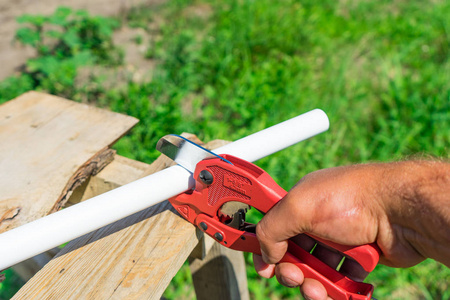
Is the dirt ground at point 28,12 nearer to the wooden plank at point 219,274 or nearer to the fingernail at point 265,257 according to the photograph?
the wooden plank at point 219,274

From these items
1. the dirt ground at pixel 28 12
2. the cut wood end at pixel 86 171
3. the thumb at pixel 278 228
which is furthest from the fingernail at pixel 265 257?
the dirt ground at pixel 28 12

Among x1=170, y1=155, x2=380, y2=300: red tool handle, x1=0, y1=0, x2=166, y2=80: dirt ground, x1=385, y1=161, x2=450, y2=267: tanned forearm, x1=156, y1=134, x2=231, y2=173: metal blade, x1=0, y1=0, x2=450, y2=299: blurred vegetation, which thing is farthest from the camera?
x1=0, y1=0, x2=166, y2=80: dirt ground

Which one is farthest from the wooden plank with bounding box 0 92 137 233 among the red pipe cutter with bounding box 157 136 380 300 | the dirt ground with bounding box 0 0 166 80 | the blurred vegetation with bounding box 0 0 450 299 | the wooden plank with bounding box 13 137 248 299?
the dirt ground with bounding box 0 0 166 80

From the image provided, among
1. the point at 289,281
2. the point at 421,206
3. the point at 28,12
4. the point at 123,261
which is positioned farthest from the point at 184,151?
the point at 28,12

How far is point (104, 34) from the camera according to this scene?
3.78 meters

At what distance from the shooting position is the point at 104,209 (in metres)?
1.05

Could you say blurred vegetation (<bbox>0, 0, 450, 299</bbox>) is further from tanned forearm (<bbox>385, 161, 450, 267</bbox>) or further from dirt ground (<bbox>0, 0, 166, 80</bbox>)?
tanned forearm (<bbox>385, 161, 450, 267</bbox>)

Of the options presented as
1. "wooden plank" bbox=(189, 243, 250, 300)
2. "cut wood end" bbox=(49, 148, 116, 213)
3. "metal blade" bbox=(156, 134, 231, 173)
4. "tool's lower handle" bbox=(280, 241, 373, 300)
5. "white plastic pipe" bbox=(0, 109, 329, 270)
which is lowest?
"wooden plank" bbox=(189, 243, 250, 300)

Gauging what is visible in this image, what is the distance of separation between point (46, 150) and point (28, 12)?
10.7ft

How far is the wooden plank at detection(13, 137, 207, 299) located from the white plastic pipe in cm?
10

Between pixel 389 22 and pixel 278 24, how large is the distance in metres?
1.76

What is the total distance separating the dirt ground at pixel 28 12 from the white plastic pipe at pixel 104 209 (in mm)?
2899

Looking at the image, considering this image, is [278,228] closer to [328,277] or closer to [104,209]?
[328,277]

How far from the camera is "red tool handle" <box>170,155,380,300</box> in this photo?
3.51 feet
